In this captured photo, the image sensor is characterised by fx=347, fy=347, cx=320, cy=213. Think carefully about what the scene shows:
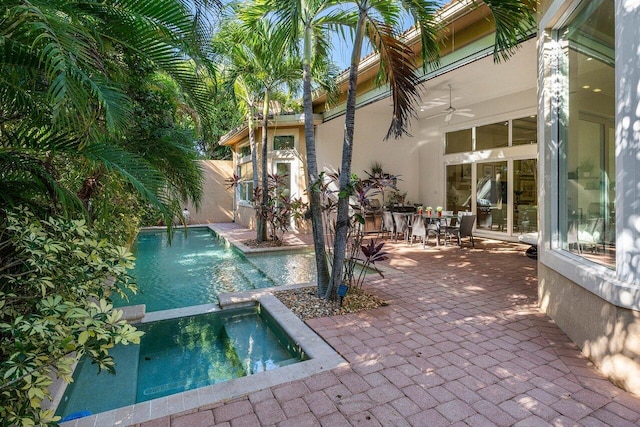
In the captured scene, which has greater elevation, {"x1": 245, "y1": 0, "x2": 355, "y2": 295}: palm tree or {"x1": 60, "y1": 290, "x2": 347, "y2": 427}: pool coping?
{"x1": 245, "y1": 0, "x2": 355, "y2": 295}: palm tree

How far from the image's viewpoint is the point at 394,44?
16.4ft

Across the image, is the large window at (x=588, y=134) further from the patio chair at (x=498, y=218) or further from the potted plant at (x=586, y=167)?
the patio chair at (x=498, y=218)

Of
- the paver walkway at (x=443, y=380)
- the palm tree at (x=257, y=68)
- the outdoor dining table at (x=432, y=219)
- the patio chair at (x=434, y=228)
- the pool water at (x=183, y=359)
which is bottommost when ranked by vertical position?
the pool water at (x=183, y=359)

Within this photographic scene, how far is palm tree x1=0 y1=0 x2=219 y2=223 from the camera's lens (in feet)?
6.20

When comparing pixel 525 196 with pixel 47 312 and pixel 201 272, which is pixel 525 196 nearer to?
pixel 201 272

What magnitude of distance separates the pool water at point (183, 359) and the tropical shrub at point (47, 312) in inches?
46.7

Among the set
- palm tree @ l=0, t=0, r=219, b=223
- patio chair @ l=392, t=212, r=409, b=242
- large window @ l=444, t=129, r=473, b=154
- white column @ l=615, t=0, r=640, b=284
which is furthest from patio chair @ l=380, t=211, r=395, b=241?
palm tree @ l=0, t=0, r=219, b=223

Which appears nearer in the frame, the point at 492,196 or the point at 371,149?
the point at 492,196

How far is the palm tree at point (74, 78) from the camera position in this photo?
6.20ft

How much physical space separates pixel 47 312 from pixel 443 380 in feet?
9.40

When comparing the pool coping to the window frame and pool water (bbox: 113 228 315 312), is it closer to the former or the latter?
pool water (bbox: 113 228 315 312)

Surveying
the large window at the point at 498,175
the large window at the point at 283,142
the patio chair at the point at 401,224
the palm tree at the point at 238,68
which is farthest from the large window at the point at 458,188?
the palm tree at the point at 238,68

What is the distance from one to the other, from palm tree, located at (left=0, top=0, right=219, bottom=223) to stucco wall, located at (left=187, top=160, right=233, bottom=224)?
1467cm

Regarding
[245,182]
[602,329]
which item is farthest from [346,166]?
[245,182]
